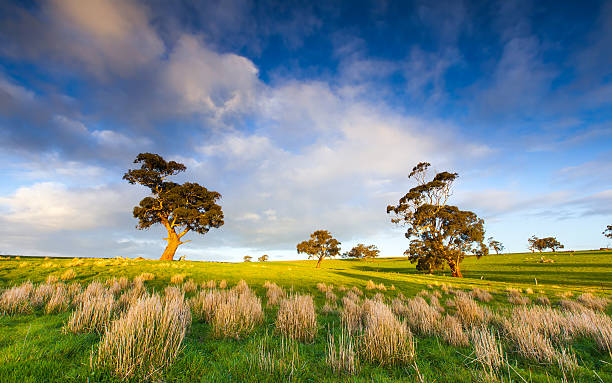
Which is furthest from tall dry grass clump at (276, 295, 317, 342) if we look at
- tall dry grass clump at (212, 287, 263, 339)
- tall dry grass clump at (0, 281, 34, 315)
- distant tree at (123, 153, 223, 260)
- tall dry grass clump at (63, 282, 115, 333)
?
distant tree at (123, 153, 223, 260)

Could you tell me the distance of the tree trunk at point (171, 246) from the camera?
1332 inches

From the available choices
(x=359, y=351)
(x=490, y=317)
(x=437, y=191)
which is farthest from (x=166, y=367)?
(x=437, y=191)

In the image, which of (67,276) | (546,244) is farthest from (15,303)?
(546,244)

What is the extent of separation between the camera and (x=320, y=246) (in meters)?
67.9

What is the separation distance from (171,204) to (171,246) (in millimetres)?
6246

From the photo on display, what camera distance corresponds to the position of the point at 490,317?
8.98 m

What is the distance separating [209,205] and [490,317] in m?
37.0

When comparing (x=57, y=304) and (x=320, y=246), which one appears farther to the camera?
(x=320, y=246)

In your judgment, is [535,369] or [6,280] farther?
[6,280]

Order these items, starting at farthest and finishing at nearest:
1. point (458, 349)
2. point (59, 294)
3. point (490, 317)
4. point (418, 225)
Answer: point (418, 225)
point (490, 317)
point (59, 294)
point (458, 349)

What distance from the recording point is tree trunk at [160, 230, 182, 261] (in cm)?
3384

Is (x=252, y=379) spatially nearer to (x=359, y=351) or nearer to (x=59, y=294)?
(x=359, y=351)

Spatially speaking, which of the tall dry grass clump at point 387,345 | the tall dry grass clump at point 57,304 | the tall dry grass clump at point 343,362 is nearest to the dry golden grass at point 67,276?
the tall dry grass clump at point 57,304

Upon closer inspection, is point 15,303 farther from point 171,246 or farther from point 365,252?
point 365,252
